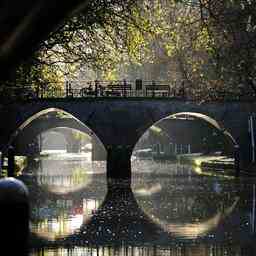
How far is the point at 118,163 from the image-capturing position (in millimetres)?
38938

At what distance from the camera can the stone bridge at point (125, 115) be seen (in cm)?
3941

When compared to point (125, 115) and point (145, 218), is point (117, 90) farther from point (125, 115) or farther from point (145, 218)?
point (145, 218)

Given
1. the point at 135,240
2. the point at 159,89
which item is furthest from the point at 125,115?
the point at 135,240

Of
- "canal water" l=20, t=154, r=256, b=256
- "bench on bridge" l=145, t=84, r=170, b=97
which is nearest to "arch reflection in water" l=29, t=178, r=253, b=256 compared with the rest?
"canal water" l=20, t=154, r=256, b=256

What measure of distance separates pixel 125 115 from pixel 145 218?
22132 mm

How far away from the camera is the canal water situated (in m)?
12.9

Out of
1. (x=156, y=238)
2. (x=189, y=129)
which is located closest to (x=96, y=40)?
(x=156, y=238)

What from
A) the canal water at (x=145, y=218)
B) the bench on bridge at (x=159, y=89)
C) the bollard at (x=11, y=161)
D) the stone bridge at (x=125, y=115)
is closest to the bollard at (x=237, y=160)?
the stone bridge at (x=125, y=115)

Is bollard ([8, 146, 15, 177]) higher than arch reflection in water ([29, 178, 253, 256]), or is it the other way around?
bollard ([8, 146, 15, 177])

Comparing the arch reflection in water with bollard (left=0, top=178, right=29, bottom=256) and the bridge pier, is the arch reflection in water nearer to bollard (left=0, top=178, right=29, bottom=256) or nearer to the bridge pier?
bollard (left=0, top=178, right=29, bottom=256)

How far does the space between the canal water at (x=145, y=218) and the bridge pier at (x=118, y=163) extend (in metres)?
4.39

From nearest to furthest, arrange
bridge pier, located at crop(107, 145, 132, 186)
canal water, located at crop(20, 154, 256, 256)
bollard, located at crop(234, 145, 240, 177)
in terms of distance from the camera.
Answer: canal water, located at crop(20, 154, 256, 256) → bollard, located at crop(234, 145, 240, 177) → bridge pier, located at crop(107, 145, 132, 186)

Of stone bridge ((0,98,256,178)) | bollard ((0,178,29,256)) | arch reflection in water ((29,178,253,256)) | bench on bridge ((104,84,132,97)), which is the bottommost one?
arch reflection in water ((29,178,253,256))

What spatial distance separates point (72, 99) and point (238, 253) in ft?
93.1
